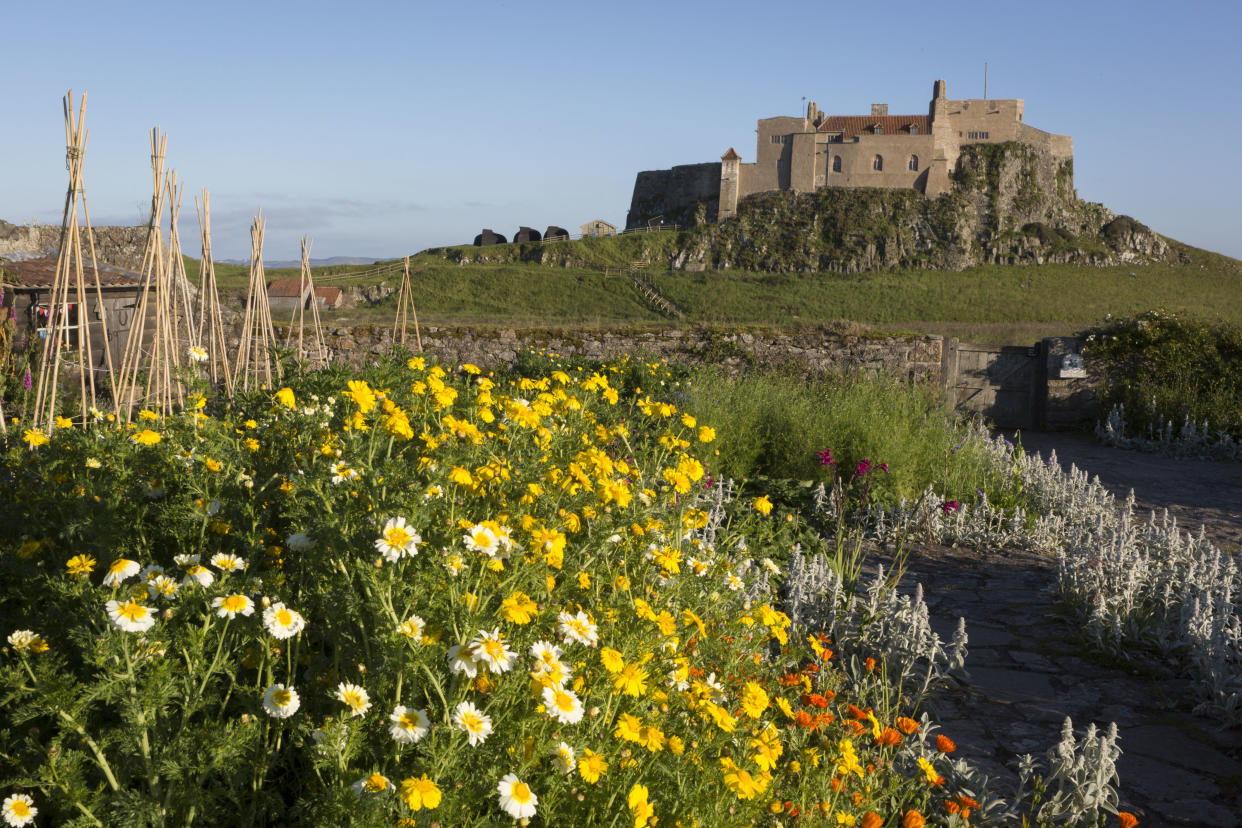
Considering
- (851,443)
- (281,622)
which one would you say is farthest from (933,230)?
(281,622)

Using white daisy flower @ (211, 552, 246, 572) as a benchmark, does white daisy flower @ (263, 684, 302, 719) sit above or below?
below

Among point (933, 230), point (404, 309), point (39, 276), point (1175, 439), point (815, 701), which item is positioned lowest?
point (815, 701)

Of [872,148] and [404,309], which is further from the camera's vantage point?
[872,148]

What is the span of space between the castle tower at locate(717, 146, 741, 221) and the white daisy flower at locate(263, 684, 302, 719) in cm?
5143

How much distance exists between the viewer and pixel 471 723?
1.44 meters

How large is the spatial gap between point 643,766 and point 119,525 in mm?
1532

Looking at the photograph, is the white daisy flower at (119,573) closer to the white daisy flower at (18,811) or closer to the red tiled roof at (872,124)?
the white daisy flower at (18,811)

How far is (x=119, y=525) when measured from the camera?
2.21 m

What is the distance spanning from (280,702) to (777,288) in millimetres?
40702

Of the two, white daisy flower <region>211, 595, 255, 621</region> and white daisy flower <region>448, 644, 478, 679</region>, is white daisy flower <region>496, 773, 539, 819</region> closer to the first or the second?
white daisy flower <region>448, 644, 478, 679</region>

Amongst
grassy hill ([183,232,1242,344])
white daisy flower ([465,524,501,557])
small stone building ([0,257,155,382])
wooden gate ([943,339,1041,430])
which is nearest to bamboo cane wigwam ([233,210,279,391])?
small stone building ([0,257,155,382])

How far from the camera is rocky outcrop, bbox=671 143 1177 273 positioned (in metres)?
46.7

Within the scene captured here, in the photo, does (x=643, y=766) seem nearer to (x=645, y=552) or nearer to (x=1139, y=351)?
(x=645, y=552)

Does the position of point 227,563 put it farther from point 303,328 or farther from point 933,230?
point 933,230
